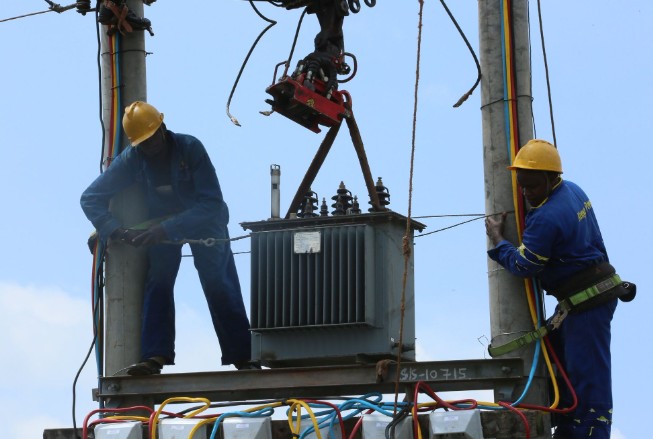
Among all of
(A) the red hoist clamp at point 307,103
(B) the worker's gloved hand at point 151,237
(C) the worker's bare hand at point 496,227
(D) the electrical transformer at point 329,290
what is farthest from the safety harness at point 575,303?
(B) the worker's gloved hand at point 151,237

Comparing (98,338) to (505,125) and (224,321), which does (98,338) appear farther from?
(505,125)

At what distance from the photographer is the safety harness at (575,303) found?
9.36 meters

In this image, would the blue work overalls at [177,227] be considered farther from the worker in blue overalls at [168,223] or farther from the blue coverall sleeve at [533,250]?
the blue coverall sleeve at [533,250]

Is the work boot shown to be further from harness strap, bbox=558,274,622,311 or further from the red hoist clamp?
harness strap, bbox=558,274,622,311

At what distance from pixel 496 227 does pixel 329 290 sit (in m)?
1.06

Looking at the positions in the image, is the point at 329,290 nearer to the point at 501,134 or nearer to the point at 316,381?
the point at 316,381

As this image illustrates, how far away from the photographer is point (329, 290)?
966 centimetres

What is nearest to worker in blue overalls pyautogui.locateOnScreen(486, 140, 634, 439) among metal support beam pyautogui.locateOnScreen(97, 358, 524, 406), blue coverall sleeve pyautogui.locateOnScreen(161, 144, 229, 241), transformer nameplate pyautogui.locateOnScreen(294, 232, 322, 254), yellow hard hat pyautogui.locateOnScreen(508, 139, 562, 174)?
yellow hard hat pyautogui.locateOnScreen(508, 139, 562, 174)

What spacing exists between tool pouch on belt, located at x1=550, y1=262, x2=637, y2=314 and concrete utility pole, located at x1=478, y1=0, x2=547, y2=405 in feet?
0.89

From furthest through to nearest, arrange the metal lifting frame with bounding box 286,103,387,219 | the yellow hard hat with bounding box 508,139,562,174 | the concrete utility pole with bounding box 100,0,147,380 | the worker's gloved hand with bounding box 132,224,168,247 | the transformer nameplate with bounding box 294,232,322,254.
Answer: the concrete utility pole with bounding box 100,0,147,380 → the worker's gloved hand with bounding box 132,224,168,247 → the metal lifting frame with bounding box 286,103,387,219 → the transformer nameplate with bounding box 294,232,322,254 → the yellow hard hat with bounding box 508,139,562,174

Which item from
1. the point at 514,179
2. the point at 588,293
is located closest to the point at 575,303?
the point at 588,293

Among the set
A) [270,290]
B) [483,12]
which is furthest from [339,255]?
[483,12]

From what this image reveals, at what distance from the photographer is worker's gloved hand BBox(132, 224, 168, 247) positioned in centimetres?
1019

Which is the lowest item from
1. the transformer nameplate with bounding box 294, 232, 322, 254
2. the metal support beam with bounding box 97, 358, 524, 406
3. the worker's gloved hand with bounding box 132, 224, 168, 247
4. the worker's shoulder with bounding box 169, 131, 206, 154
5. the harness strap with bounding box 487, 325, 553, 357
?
the metal support beam with bounding box 97, 358, 524, 406
